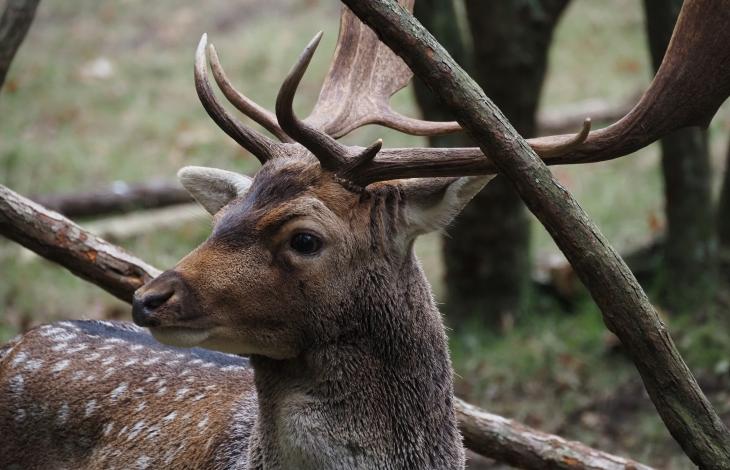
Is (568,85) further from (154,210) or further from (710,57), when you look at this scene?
(710,57)

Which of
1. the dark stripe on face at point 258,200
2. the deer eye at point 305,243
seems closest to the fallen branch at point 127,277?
the dark stripe on face at point 258,200

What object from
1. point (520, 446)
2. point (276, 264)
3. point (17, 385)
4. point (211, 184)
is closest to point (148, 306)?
point (276, 264)

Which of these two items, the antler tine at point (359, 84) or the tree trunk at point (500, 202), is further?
the tree trunk at point (500, 202)

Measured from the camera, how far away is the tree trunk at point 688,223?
6941 mm

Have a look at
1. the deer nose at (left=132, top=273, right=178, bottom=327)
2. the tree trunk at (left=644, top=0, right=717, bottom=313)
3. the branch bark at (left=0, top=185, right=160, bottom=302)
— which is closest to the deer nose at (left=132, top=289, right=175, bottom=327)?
the deer nose at (left=132, top=273, right=178, bottom=327)

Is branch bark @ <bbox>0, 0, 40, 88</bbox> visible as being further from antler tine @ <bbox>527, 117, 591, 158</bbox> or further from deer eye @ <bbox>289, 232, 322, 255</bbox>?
antler tine @ <bbox>527, 117, 591, 158</bbox>

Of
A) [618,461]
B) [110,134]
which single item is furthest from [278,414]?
[110,134]

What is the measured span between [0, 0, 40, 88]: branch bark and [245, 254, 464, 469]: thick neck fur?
198cm

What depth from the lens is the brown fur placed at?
3.26m

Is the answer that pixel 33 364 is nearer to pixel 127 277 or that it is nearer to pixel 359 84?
pixel 127 277

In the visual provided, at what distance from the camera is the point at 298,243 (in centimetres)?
334

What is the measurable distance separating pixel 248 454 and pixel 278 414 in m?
0.31

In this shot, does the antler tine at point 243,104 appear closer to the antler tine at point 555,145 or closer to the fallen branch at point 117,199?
the antler tine at point 555,145

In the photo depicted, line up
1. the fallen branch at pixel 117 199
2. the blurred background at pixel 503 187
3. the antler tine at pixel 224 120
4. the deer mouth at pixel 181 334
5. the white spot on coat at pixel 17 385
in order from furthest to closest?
1. the fallen branch at pixel 117 199
2. the blurred background at pixel 503 187
3. the white spot on coat at pixel 17 385
4. the antler tine at pixel 224 120
5. the deer mouth at pixel 181 334
